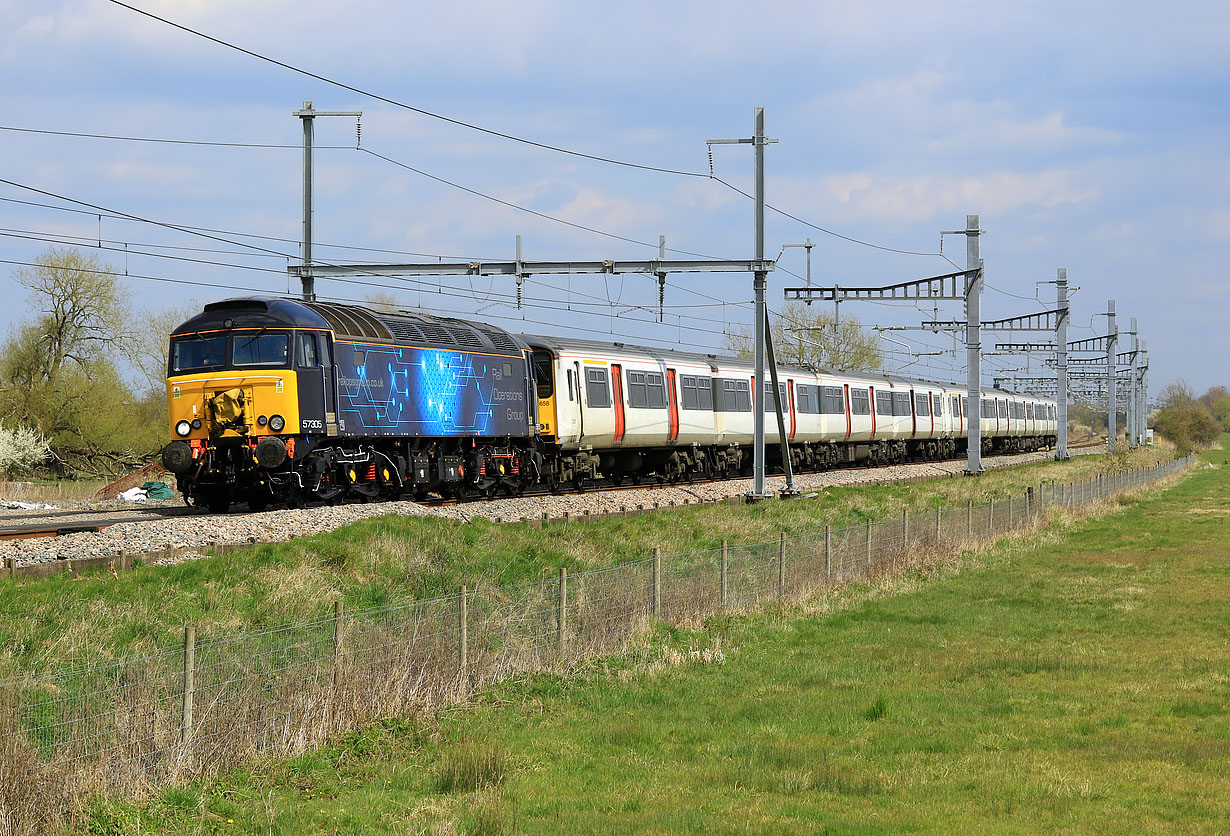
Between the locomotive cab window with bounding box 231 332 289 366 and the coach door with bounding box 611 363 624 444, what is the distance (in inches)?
525

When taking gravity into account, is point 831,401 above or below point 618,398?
above

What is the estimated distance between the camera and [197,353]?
75.3 feet

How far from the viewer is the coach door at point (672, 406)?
37406mm

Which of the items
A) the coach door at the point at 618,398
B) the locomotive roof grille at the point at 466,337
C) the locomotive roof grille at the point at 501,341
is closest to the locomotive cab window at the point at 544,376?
the locomotive roof grille at the point at 501,341

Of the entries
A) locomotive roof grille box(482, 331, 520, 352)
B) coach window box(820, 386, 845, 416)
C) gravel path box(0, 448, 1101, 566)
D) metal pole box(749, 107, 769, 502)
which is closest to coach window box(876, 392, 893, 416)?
coach window box(820, 386, 845, 416)

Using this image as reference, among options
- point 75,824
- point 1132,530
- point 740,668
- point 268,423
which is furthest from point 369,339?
point 1132,530

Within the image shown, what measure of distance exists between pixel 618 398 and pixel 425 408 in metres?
9.53

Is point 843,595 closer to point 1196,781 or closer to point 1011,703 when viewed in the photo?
point 1011,703

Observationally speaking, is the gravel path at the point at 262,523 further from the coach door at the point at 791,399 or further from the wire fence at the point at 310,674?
the coach door at the point at 791,399

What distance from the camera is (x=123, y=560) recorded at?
15.3 m

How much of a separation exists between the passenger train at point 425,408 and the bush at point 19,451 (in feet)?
79.6

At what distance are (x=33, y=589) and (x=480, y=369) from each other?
1559 centimetres

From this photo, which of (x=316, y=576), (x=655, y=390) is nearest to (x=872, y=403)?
(x=655, y=390)

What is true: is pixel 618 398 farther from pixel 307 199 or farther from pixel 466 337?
pixel 307 199
